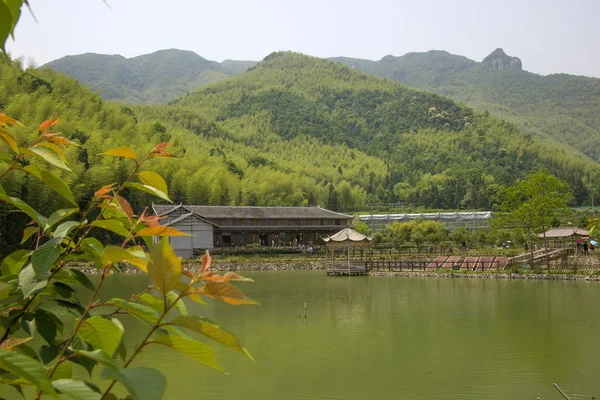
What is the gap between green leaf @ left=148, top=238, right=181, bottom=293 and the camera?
0.97 metres

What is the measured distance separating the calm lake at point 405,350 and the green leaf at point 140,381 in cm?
344

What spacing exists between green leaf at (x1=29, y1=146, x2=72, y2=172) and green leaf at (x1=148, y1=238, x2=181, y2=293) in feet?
1.06

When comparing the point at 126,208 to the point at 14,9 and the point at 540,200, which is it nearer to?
the point at 14,9

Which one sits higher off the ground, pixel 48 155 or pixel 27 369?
pixel 48 155

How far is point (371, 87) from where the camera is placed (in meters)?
122

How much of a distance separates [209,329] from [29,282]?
37 cm

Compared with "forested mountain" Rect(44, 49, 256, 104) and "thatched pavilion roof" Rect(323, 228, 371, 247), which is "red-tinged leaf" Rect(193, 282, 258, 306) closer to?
"thatched pavilion roof" Rect(323, 228, 371, 247)

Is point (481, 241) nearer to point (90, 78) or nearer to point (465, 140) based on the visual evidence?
point (465, 140)

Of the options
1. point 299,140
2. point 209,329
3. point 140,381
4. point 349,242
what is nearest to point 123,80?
point 299,140

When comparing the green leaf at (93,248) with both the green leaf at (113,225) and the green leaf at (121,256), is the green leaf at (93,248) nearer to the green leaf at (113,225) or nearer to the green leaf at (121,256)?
the green leaf at (113,225)

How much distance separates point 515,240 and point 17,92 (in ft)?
129

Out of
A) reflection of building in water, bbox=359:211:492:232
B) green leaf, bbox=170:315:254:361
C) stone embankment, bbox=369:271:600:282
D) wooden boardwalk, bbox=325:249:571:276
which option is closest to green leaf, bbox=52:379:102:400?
green leaf, bbox=170:315:254:361

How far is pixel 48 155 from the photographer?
118 cm

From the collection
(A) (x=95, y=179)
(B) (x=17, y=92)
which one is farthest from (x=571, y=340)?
(B) (x=17, y=92)
